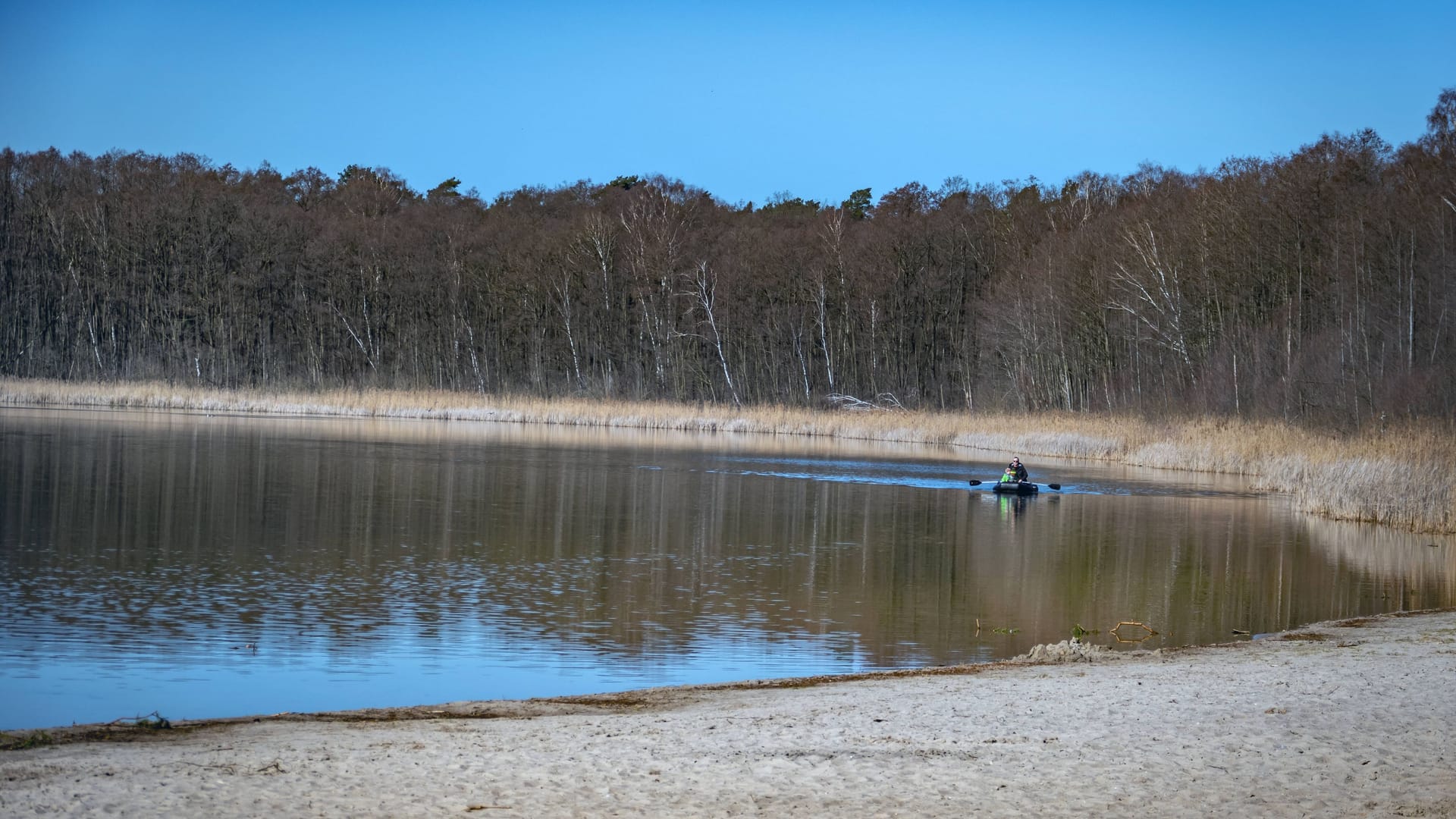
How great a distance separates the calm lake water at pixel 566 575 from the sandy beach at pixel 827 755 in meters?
2.21

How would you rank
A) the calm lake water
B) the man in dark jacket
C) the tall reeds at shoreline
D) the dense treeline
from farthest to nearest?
the dense treeline, the man in dark jacket, the tall reeds at shoreline, the calm lake water

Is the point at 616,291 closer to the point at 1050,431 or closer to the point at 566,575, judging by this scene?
the point at 1050,431

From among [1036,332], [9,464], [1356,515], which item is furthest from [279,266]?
[1356,515]

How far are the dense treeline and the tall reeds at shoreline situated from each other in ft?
18.4

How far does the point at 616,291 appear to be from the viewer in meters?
68.9

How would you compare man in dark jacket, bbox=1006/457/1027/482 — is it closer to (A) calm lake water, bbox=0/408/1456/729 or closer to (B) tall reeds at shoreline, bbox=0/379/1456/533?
(A) calm lake water, bbox=0/408/1456/729

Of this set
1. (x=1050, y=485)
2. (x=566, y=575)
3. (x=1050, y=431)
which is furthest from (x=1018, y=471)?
(x=1050, y=431)

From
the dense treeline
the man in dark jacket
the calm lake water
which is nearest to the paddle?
the calm lake water

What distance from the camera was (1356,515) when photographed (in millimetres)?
25234

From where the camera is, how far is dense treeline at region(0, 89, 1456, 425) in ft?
178

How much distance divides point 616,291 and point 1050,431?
95.8ft

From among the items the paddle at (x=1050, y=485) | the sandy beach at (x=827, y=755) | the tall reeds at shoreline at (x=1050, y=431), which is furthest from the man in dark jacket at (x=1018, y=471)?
the sandy beach at (x=827, y=755)

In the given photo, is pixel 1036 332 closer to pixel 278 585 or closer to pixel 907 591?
pixel 907 591

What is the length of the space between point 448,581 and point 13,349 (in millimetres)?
66107
